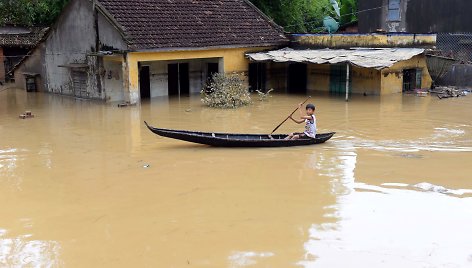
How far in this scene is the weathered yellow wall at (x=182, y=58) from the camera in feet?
58.0

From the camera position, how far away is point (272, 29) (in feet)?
74.4

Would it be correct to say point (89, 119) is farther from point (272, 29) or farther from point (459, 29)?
point (459, 29)

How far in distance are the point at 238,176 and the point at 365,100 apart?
1036cm

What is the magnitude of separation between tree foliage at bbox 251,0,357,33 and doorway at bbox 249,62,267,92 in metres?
6.34

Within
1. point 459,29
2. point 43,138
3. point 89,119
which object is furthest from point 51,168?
point 459,29

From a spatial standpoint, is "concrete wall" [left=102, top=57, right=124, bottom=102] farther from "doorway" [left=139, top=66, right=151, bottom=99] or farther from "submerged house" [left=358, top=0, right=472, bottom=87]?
"submerged house" [left=358, top=0, right=472, bottom=87]

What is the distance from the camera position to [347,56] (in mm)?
18297

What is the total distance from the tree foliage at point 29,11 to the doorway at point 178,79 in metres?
5.67

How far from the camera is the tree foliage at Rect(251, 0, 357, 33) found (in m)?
27.8

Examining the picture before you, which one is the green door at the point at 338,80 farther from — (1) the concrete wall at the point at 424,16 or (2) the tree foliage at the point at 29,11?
(2) the tree foliage at the point at 29,11

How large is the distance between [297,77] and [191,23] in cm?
549

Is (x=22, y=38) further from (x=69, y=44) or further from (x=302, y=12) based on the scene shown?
(x=302, y=12)

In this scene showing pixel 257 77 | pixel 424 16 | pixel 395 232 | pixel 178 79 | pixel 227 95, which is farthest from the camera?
pixel 424 16

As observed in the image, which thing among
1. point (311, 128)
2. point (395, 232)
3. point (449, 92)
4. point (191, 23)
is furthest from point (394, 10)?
A: point (395, 232)
